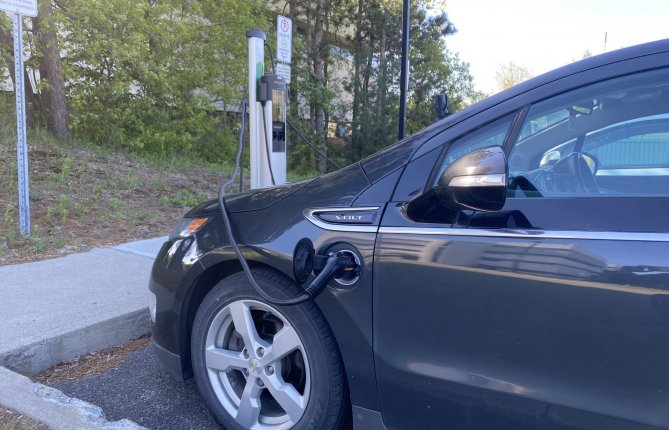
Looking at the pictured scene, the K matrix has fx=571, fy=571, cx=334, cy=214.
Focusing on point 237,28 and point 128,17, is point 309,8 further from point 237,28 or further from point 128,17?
point 128,17

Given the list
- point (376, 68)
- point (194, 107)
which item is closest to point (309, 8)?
point (376, 68)

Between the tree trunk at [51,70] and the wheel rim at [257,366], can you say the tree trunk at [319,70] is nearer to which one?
the tree trunk at [51,70]

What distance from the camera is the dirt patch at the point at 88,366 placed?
343cm

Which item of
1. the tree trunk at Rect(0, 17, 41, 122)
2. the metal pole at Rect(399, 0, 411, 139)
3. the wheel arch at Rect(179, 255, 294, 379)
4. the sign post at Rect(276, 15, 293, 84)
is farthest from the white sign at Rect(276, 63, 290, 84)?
the tree trunk at Rect(0, 17, 41, 122)

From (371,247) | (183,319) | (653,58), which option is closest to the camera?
(653,58)

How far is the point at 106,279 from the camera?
190 inches

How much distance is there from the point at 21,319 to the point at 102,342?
563mm

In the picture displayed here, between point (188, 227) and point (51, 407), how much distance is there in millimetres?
1058

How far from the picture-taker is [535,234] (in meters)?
1.95

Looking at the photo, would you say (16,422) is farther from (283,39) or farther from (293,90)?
(293,90)

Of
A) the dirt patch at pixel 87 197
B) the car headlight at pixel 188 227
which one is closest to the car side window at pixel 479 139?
the car headlight at pixel 188 227

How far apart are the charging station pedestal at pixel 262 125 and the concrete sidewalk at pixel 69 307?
1.40 metres

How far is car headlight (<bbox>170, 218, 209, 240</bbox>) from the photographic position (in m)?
2.94

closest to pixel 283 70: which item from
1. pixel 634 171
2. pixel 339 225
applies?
pixel 339 225
